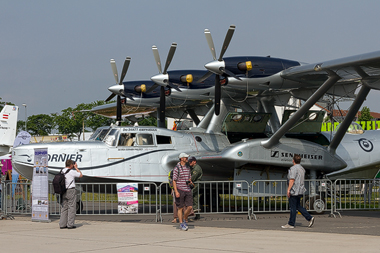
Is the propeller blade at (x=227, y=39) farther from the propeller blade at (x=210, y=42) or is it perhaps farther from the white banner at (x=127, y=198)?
the white banner at (x=127, y=198)

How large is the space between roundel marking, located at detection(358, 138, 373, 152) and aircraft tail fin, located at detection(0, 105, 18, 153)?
83.2 ft

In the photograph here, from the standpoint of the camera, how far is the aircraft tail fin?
113ft

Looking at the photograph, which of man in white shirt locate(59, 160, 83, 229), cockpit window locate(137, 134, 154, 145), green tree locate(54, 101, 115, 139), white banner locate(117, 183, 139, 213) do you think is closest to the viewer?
man in white shirt locate(59, 160, 83, 229)

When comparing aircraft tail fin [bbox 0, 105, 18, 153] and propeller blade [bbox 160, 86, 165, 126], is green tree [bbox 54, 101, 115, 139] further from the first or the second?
propeller blade [bbox 160, 86, 165, 126]

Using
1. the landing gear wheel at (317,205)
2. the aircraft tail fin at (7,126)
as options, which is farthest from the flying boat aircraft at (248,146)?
the aircraft tail fin at (7,126)

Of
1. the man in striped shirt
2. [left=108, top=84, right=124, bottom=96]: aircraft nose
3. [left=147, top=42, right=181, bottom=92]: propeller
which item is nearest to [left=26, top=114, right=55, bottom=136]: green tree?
[left=108, top=84, right=124, bottom=96]: aircraft nose

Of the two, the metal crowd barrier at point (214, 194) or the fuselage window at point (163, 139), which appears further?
the fuselage window at point (163, 139)

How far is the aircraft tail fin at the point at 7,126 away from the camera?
34.3m

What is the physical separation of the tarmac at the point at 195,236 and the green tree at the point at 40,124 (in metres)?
69.3

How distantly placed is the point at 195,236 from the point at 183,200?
1.49 m

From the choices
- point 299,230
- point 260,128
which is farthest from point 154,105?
point 299,230

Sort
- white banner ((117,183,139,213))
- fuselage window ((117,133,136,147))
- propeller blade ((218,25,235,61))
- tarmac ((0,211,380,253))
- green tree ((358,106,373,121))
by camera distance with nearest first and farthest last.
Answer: tarmac ((0,211,380,253))
white banner ((117,183,139,213))
fuselage window ((117,133,136,147))
propeller blade ((218,25,235,61))
green tree ((358,106,373,121))

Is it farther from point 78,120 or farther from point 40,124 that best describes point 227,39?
point 40,124

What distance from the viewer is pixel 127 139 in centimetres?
1588
